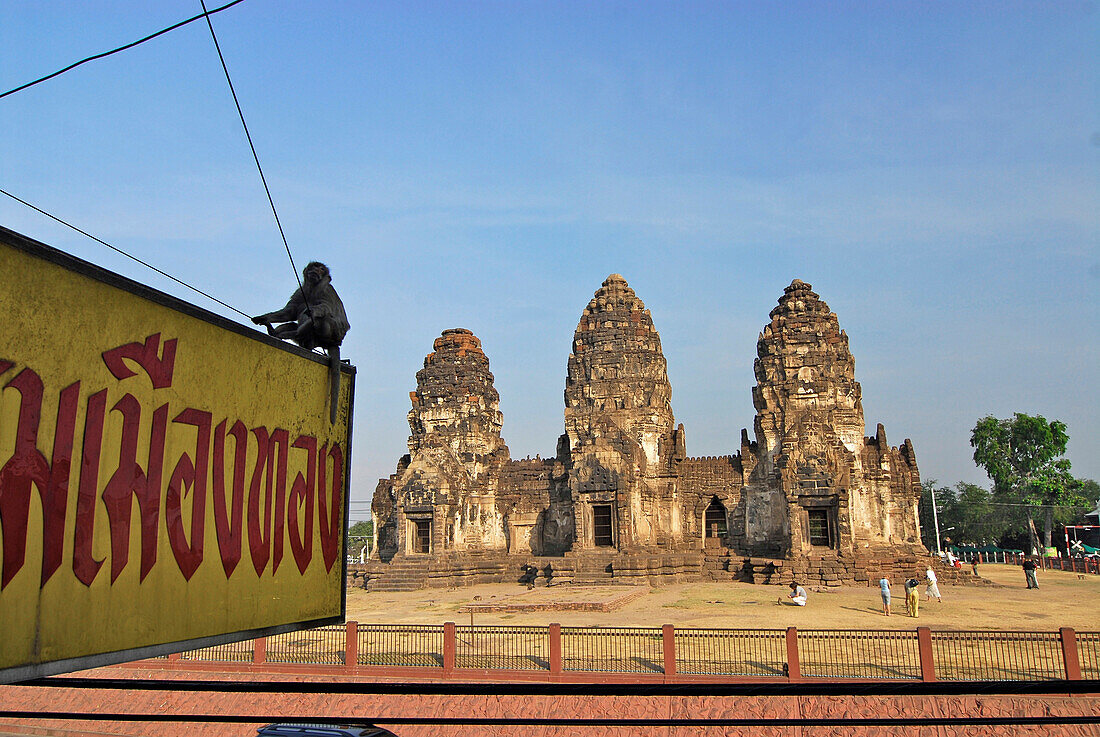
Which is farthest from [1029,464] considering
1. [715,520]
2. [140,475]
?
[140,475]

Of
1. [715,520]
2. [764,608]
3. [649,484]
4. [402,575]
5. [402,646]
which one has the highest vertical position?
[649,484]

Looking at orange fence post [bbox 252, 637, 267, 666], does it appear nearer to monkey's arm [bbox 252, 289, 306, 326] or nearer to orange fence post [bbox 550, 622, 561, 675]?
orange fence post [bbox 550, 622, 561, 675]

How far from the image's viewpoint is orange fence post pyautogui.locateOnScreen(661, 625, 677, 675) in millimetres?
14203

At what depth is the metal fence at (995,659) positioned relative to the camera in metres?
13.9

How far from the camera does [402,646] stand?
16844 mm

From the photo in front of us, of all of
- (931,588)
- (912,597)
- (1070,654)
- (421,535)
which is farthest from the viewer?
(421,535)

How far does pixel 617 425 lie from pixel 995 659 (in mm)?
22948

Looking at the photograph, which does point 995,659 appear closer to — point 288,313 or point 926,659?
point 926,659

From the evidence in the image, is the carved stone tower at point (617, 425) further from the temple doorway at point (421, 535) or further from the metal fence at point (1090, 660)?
the metal fence at point (1090, 660)

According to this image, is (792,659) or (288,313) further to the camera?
(792,659)

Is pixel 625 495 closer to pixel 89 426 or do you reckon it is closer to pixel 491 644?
pixel 491 644

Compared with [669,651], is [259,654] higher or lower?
lower

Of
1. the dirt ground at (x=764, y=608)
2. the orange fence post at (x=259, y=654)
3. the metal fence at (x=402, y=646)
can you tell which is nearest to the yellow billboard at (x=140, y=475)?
the metal fence at (x=402, y=646)

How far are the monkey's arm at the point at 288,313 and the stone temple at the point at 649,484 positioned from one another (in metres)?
29.1
